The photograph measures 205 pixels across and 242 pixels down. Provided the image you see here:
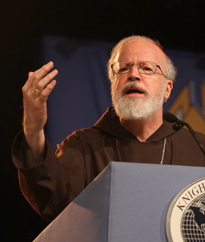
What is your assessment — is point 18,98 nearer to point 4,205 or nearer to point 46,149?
point 4,205

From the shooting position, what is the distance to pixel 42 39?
4004mm

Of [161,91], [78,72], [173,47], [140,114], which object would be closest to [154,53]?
[161,91]

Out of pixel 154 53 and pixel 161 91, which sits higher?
pixel 154 53

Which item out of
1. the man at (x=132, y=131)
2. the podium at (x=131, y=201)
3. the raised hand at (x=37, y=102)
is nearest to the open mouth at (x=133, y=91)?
the man at (x=132, y=131)

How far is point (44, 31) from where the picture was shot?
4031 millimetres

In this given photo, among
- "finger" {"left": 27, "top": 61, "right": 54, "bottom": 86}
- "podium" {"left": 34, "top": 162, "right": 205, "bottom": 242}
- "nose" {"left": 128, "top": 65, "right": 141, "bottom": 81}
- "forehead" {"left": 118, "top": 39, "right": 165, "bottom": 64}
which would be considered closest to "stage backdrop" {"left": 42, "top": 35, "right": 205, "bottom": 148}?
"forehead" {"left": 118, "top": 39, "right": 165, "bottom": 64}

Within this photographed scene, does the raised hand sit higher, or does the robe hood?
the robe hood

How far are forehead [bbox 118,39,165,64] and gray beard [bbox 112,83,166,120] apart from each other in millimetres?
199

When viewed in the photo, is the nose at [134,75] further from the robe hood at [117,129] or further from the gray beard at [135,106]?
the robe hood at [117,129]

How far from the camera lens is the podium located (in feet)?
4.30

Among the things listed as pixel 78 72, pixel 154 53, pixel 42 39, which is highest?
pixel 42 39

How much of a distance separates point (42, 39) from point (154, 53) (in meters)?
1.50

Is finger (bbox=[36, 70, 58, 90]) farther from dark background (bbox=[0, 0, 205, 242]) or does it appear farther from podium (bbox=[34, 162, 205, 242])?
dark background (bbox=[0, 0, 205, 242])

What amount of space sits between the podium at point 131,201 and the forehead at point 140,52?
1.34 meters
